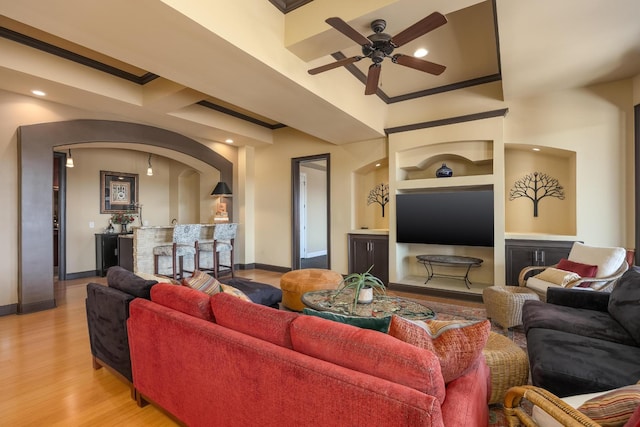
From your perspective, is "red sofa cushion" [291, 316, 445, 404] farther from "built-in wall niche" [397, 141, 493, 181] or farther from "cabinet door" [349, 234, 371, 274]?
"cabinet door" [349, 234, 371, 274]

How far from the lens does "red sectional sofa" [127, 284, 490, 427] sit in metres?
1.07

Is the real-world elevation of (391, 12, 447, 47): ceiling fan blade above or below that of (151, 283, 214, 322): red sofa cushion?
above

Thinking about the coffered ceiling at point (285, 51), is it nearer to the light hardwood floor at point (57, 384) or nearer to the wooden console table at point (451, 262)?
the wooden console table at point (451, 262)

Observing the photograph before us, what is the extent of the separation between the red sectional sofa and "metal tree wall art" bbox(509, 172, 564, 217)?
4275 mm

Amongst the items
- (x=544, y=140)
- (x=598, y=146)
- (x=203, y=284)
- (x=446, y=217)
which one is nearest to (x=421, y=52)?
(x=544, y=140)

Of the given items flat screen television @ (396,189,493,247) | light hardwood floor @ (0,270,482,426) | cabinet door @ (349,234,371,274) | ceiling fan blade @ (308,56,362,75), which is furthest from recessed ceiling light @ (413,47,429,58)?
light hardwood floor @ (0,270,482,426)

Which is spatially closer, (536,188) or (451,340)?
(451,340)

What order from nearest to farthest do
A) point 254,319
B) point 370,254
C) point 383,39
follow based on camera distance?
point 254,319 → point 383,39 → point 370,254

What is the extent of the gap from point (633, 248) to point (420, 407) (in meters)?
4.64

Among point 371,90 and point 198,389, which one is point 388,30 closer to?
point 371,90

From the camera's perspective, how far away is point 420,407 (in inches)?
38.1

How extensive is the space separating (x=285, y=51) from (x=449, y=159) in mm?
Result: 3434

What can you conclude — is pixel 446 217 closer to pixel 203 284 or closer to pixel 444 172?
pixel 444 172

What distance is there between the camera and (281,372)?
1.30m
